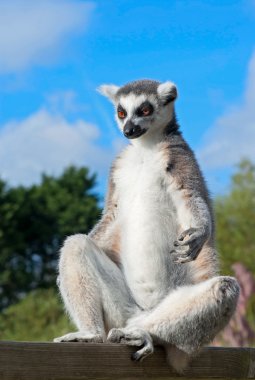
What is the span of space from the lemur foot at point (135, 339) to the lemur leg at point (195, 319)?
0.04 meters

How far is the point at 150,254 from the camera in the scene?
5105mm

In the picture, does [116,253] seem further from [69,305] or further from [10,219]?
[10,219]

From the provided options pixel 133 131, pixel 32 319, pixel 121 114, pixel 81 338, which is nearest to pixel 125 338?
pixel 81 338

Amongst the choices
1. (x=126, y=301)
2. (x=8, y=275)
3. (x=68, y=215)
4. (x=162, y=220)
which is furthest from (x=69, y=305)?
(x=68, y=215)

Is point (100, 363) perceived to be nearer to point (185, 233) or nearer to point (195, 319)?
point (195, 319)

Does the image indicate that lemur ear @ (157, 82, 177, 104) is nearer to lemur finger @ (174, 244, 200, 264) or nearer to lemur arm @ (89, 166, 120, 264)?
lemur arm @ (89, 166, 120, 264)

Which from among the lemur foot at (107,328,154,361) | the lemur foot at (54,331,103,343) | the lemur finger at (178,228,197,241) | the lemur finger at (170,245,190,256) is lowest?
the lemur foot at (107,328,154,361)

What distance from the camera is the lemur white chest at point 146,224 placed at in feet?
16.7

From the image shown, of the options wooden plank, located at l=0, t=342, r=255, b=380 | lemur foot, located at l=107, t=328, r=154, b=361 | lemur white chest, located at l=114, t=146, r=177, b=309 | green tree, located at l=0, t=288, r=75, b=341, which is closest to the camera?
wooden plank, located at l=0, t=342, r=255, b=380

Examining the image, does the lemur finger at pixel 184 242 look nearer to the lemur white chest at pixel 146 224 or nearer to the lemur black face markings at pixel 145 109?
the lemur white chest at pixel 146 224

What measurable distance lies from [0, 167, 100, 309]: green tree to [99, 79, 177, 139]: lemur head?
31.6 metres

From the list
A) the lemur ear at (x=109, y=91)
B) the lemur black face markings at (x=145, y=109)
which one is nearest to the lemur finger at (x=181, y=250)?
the lemur black face markings at (x=145, y=109)

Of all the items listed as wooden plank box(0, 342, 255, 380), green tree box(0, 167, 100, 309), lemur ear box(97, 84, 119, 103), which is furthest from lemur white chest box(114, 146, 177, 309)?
green tree box(0, 167, 100, 309)

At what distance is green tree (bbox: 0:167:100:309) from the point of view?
38.8 metres
